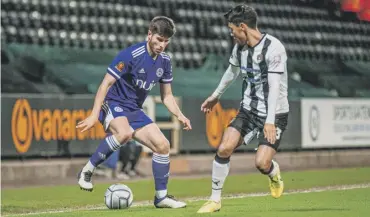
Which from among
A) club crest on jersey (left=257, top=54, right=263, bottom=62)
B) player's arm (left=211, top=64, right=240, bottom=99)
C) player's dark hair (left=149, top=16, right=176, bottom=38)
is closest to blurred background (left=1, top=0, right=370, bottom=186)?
player's dark hair (left=149, top=16, right=176, bottom=38)

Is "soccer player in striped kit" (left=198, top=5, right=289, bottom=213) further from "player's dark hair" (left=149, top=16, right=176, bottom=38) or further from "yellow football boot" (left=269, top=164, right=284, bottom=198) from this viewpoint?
"player's dark hair" (left=149, top=16, right=176, bottom=38)

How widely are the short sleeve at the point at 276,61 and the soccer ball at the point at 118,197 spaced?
2.14 metres

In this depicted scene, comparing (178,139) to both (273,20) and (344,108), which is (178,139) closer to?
(344,108)

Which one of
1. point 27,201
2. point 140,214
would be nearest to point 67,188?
point 27,201

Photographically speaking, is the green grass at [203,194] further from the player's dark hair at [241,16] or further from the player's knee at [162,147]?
the player's dark hair at [241,16]

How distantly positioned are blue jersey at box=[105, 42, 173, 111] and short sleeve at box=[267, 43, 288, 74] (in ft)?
4.92

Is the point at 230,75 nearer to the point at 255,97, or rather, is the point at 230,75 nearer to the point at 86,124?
the point at 255,97

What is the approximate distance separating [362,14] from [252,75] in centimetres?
1825

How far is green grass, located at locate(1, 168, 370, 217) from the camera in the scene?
941 centimetres

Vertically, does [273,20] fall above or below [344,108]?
above

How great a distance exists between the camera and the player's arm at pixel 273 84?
8414 millimetres

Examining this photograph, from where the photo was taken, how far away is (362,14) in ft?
86.4

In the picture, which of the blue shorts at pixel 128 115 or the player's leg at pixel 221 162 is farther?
the blue shorts at pixel 128 115

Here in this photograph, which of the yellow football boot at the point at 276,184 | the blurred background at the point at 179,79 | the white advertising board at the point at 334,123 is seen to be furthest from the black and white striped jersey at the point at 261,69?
the white advertising board at the point at 334,123
